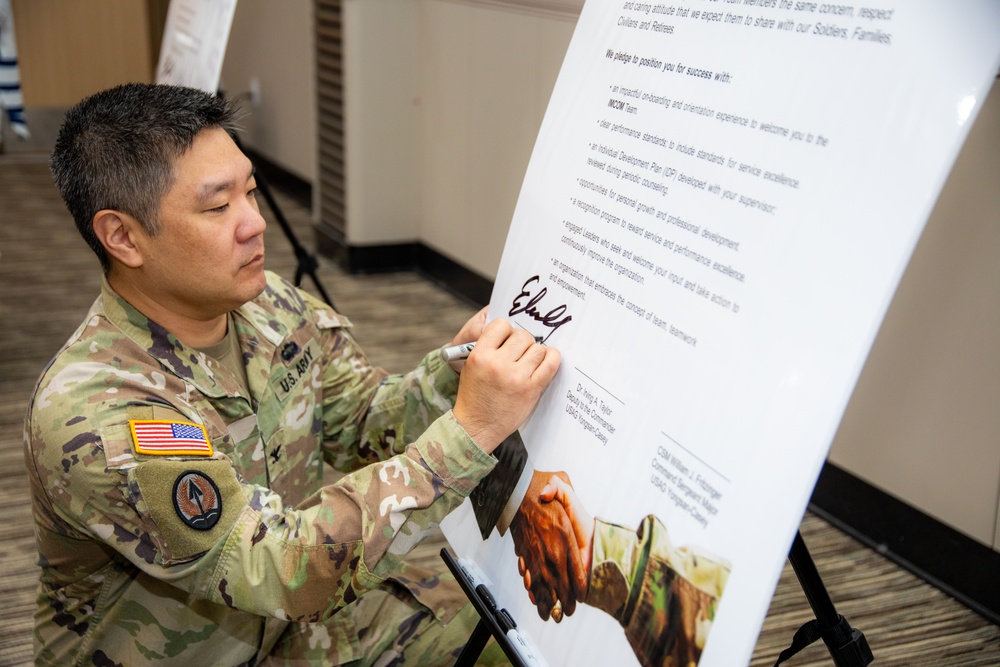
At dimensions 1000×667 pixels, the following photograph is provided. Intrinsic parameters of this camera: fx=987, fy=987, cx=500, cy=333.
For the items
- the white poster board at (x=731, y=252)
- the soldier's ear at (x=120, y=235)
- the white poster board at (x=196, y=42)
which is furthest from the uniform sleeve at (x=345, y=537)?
the white poster board at (x=196, y=42)

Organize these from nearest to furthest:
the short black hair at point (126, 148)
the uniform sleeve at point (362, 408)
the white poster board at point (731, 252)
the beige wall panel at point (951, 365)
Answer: the white poster board at point (731, 252) → the short black hair at point (126, 148) → the uniform sleeve at point (362, 408) → the beige wall panel at point (951, 365)

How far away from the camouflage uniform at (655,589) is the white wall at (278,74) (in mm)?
4128

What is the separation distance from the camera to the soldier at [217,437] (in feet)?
3.55

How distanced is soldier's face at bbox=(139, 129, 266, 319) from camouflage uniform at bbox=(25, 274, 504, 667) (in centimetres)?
8

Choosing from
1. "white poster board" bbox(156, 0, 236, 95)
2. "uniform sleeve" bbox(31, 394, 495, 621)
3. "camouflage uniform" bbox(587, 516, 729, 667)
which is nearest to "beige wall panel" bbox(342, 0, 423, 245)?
"white poster board" bbox(156, 0, 236, 95)

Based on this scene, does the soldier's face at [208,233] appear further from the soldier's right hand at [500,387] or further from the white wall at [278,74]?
the white wall at [278,74]

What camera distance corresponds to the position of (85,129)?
1.23m

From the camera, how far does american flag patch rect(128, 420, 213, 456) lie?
3.56 ft

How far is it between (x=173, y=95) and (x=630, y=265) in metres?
0.65

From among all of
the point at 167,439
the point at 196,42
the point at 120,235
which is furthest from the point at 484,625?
the point at 196,42

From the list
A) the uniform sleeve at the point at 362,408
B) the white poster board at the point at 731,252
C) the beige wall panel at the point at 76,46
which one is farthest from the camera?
the beige wall panel at the point at 76,46
